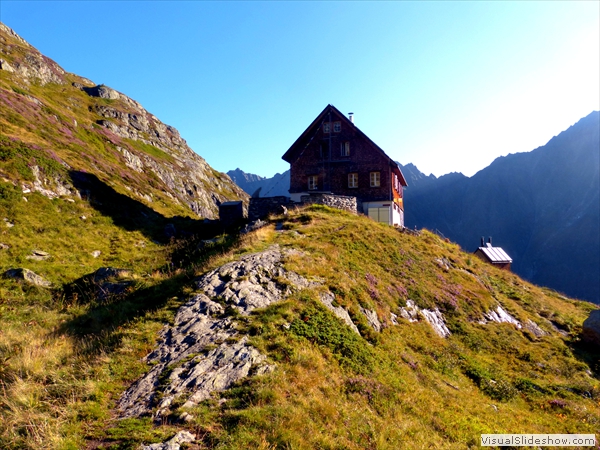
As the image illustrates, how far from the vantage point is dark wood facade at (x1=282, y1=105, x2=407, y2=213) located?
3806 cm

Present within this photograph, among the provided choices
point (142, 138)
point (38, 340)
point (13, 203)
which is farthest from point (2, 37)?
point (38, 340)

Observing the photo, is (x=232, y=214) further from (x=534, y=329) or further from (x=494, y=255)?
(x=494, y=255)

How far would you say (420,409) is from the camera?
29.2ft

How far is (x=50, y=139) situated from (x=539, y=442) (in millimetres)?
54226

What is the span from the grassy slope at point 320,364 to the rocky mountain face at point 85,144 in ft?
46.1

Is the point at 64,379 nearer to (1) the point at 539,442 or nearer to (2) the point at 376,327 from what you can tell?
(2) the point at 376,327

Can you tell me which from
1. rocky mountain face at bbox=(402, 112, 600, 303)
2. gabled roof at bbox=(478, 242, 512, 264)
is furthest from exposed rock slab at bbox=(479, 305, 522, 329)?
rocky mountain face at bbox=(402, 112, 600, 303)

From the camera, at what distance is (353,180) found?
39125 millimetres

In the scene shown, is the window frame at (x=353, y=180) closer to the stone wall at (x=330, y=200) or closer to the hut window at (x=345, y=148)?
the hut window at (x=345, y=148)

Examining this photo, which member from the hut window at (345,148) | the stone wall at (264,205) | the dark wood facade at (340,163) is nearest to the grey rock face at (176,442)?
the stone wall at (264,205)

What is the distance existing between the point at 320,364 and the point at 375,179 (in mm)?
31727

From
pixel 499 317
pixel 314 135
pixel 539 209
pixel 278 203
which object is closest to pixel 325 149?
pixel 314 135

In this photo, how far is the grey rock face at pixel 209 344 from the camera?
742 centimetres

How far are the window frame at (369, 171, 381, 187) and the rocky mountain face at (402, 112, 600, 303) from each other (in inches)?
4849
